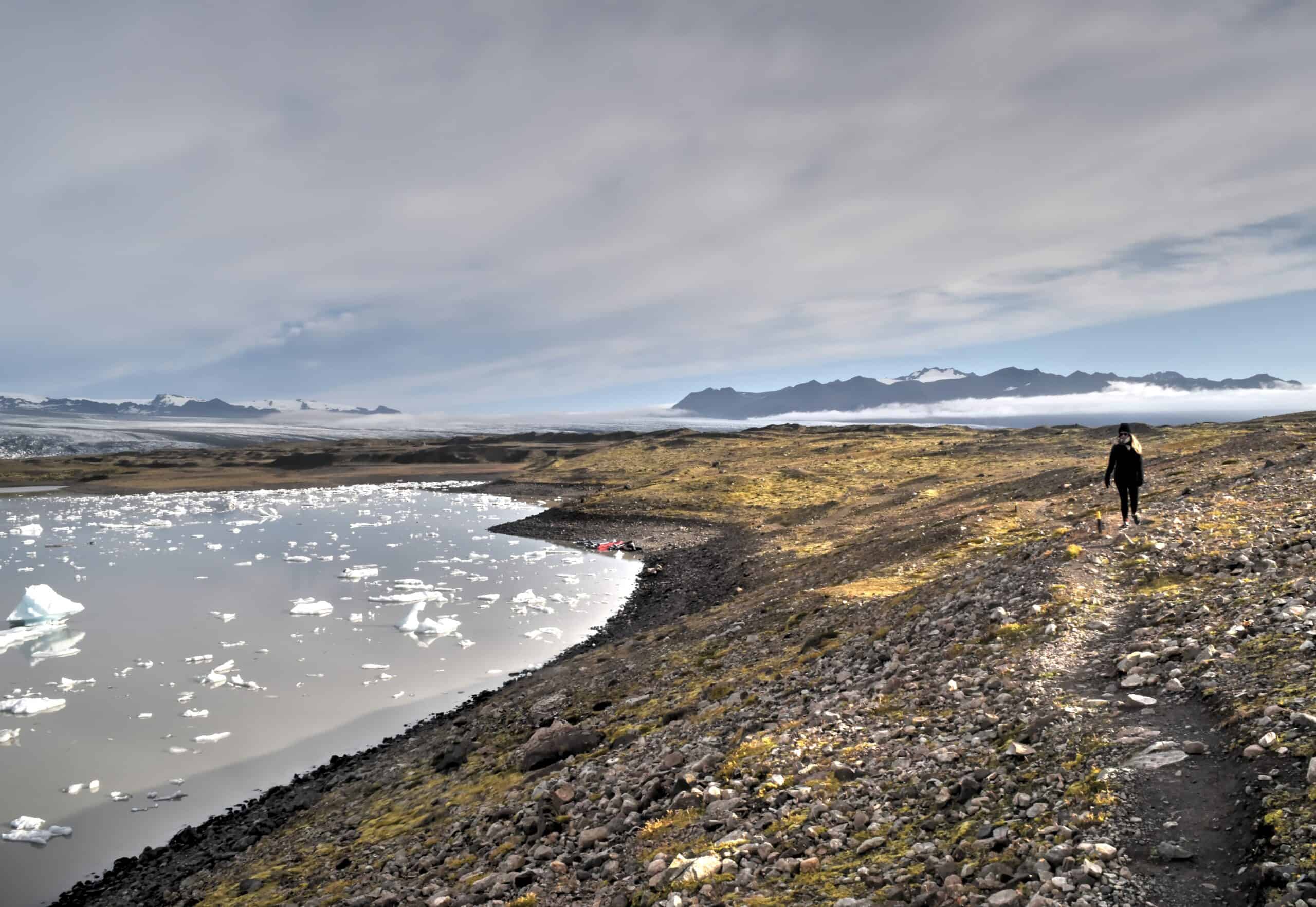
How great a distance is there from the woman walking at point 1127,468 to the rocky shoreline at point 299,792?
818 inches

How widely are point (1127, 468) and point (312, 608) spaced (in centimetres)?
3971

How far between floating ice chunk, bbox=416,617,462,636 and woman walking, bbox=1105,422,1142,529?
29712mm

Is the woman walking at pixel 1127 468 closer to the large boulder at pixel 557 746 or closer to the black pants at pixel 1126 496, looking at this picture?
the black pants at pixel 1126 496

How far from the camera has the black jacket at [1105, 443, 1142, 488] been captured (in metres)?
20.2

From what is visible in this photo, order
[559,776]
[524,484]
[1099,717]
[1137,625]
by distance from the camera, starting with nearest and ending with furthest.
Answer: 1. [1099,717]
2. [1137,625]
3. [559,776]
4. [524,484]

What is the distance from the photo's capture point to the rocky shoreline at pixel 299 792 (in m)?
15.4

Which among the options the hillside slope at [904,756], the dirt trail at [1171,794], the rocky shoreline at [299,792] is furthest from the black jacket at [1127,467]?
the rocky shoreline at [299,792]

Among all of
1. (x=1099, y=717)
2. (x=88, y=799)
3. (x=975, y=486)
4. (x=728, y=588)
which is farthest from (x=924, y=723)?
(x=975, y=486)

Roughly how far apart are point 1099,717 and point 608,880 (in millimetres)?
7624

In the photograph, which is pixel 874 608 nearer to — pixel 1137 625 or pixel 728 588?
pixel 1137 625

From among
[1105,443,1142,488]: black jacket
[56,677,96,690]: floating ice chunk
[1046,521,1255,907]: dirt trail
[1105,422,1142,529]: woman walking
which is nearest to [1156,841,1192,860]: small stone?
[1046,521,1255,907]: dirt trail

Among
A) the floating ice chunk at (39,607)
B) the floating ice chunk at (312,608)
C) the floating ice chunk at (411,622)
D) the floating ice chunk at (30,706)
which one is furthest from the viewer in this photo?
the floating ice chunk at (312,608)

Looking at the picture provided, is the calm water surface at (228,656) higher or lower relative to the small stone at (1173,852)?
lower

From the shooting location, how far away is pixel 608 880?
1016 centimetres
